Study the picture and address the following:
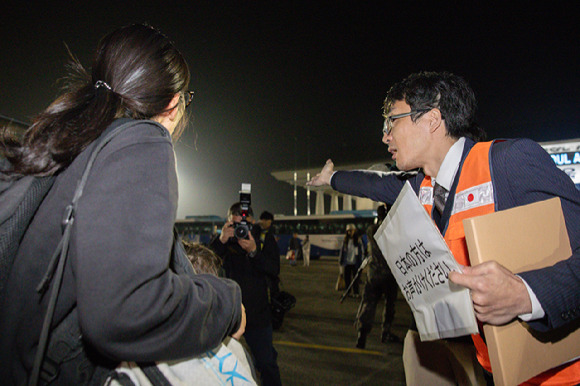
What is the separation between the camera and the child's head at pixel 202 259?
2.18 m

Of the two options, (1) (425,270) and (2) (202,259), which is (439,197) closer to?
(1) (425,270)

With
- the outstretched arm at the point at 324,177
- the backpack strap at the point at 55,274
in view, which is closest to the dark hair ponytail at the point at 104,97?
the backpack strap at the point at 55,274

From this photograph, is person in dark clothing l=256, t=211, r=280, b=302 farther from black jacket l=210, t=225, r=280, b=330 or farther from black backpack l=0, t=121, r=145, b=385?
black backpack l=0, t=121, r=145, b=385

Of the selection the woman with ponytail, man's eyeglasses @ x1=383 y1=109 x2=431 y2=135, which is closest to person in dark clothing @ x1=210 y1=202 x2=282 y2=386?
man's eyeglasses @ x1=383 y1=109 x2=431 y2=135

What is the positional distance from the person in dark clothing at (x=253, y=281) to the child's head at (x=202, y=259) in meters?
1.60

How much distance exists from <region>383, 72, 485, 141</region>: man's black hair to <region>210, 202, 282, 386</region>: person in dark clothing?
248 cm

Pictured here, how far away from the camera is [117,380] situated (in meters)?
0.94

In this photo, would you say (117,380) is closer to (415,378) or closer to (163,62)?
(163,62)

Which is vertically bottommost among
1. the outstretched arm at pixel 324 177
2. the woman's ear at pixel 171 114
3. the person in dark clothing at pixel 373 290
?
the person in dark clothing at pixel 373 290

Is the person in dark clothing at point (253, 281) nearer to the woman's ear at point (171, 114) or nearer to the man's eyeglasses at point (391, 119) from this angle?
the man's eyeglasses at point (391, 119)

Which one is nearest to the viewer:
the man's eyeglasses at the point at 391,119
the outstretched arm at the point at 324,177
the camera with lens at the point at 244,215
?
the man's eyeglasses at the point at 391,119

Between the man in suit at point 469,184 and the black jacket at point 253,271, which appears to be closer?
the man in suit at point 469,184

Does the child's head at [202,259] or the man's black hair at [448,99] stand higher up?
the man's black hair at [448,99]

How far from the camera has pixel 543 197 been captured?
1.43m
